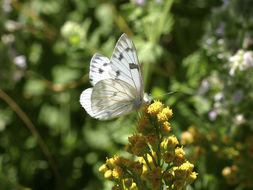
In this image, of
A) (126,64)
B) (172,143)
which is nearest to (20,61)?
(126,64)

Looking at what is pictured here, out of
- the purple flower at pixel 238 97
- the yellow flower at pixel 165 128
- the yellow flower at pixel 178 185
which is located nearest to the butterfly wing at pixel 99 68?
the yellow flower at pixel 165 128

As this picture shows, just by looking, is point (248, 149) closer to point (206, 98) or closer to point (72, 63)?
point (206, 98)

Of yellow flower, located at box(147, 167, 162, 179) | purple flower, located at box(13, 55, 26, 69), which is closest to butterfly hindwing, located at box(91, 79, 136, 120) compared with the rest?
yellow flower, located at box(147, 167, 162, 179)

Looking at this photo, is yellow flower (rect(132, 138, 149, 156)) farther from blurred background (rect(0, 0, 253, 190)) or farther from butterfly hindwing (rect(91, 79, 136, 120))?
blurred background (rect(0, 0, 253, 190))

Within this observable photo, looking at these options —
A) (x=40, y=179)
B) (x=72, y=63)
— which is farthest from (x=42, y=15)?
(x=40, y=179)

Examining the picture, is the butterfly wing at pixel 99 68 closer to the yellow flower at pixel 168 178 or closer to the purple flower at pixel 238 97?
the yellow flower at pixel 168 178

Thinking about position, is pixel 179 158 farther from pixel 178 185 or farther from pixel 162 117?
pixel 162 117

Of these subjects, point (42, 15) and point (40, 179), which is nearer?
point (40, 179)
